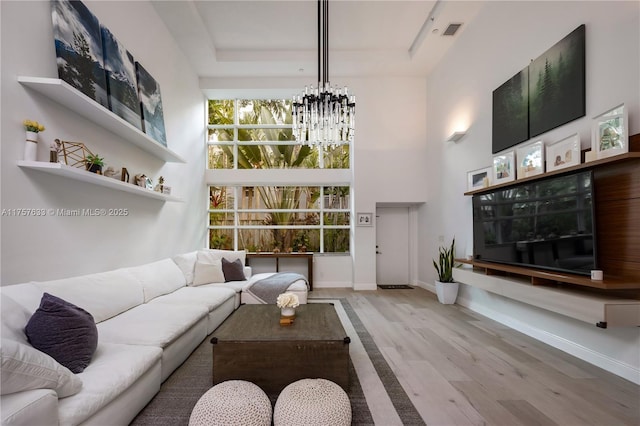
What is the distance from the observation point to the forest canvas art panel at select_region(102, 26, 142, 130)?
3129mm

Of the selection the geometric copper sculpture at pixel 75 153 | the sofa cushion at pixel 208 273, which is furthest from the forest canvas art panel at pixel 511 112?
the geometric copper sculpture at pixel 75 153

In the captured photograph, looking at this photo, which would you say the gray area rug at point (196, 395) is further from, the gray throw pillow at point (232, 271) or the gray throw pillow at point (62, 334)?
the gray throw pillow at point (232, 271)

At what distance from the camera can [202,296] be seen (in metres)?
3.66

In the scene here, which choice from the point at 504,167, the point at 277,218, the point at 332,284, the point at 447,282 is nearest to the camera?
the point at 504,167

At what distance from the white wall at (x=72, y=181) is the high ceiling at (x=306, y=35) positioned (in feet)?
2.25

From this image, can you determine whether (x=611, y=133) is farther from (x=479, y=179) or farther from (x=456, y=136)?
(x=456, y=136)

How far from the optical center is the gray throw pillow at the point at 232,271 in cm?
485

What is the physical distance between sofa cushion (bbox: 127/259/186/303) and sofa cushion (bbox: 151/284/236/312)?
89 millimetres

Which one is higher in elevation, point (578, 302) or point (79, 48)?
point (79, 48)

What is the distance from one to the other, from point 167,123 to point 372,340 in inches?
177

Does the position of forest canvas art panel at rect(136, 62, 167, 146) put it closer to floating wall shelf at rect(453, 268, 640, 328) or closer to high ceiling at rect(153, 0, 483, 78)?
high ceiling at rect(153, 0, 483, 78)

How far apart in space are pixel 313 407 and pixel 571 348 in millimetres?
2841

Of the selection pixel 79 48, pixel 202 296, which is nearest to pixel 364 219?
pixel 202 296

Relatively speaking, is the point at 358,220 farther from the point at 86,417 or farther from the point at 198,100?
the point at 86,417
